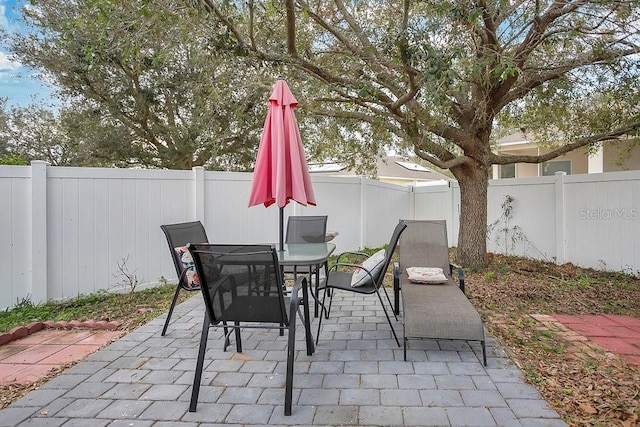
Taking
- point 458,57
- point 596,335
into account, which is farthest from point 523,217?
point 458,57

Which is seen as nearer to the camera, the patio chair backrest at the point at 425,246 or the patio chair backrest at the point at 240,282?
the patio chair backrest at the point at 240,282

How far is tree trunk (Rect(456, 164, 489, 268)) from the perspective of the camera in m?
6.21

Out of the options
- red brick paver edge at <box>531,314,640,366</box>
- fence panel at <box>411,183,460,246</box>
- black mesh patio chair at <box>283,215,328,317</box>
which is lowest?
red brick paver edge at <box>531,314,640,366</box>

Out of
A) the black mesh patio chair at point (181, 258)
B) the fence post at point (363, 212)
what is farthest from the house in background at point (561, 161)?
the black mesh patio chair at point (181, 258)

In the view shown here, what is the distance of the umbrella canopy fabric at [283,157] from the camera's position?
3473 mm

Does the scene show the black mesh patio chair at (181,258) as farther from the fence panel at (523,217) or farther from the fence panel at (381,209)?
the fence panel at (523,217)

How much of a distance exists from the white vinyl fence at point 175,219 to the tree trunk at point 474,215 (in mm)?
1477

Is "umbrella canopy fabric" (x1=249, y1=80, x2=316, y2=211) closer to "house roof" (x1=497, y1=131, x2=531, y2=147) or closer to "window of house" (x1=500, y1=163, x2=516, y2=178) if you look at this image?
"house roof" (x1=497, y1=131, x2=531, y2=147)

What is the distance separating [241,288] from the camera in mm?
2451

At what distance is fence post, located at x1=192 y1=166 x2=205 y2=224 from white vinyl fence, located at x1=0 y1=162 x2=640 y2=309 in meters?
0.02

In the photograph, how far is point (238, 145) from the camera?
33.6ft

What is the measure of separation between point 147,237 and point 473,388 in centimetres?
459

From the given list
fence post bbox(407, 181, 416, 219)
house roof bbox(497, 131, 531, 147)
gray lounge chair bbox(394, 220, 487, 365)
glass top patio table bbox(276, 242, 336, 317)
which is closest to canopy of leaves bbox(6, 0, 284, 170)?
glass top patio table bbox(276, 242, 336, 317)

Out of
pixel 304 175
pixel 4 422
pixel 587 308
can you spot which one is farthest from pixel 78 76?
pixel 587 308
